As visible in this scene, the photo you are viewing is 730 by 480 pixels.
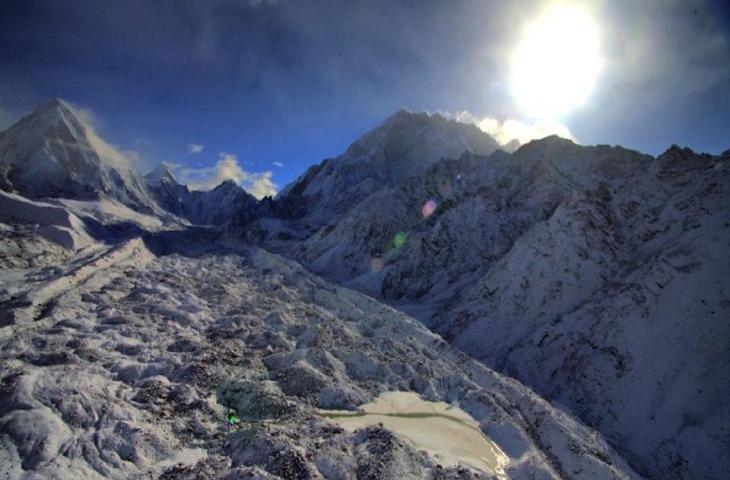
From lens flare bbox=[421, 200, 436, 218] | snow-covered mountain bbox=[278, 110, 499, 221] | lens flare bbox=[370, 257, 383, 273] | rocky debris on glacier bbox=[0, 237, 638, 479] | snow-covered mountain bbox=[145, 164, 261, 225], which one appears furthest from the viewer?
snow-covered mountain bbox=[145, 164, 261, 225]

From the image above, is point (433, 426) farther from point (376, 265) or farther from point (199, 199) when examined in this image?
point (199, 199)

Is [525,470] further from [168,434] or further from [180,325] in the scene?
[180,325]

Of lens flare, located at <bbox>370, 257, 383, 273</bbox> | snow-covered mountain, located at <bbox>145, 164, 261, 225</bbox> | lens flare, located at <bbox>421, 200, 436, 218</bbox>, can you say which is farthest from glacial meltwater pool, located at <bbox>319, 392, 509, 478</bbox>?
snow-covered mountain, located at <bbox>145, 164, 261, 225</bbox>

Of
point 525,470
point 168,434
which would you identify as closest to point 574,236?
point 525,470

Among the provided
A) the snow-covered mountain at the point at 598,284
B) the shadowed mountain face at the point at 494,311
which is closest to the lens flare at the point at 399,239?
the shadowed mountain face at the point at 494,311

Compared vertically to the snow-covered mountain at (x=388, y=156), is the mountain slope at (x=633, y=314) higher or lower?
lower

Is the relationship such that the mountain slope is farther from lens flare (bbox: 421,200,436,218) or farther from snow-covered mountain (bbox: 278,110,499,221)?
snow-covered mountain (bbox: 278,110,499,221)

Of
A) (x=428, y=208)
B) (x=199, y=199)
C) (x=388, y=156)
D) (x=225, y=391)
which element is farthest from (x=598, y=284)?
(x=199, y=199)

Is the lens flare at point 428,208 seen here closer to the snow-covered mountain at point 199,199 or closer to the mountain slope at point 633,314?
the mountain slope at point 633,314
